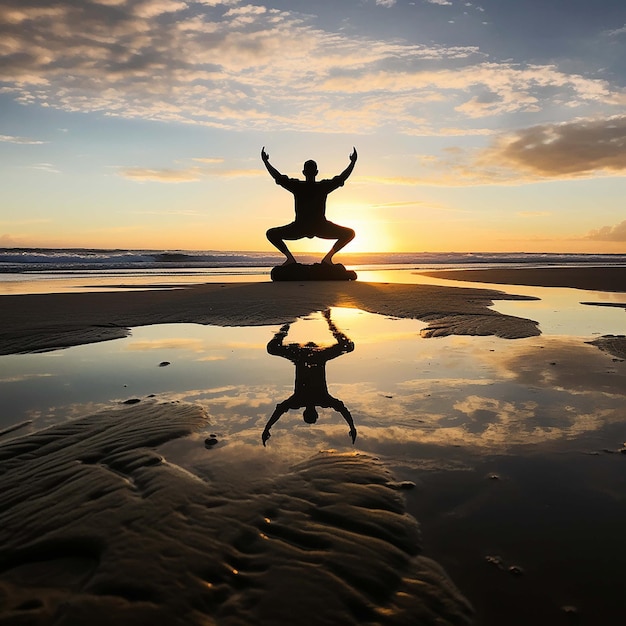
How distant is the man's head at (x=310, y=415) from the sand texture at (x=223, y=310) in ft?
10.5

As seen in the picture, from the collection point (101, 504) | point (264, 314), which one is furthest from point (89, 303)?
point (101, 504)

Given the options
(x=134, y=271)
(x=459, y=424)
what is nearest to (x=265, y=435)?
(x=459, y=424)

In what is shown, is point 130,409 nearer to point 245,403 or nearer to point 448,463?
point 245,403

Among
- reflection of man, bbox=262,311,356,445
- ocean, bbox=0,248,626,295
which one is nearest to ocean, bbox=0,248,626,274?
ocean, bbox=0,248,626,295

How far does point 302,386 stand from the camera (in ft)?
12.1

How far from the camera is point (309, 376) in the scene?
397 centimetres

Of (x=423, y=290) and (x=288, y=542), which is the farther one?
(x=423, y=290)

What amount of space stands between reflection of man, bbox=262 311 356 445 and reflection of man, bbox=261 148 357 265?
8414mm

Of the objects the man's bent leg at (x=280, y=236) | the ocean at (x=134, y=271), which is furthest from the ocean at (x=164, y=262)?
the man's bent leg at (x=280, y=236)

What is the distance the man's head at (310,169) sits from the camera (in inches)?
555

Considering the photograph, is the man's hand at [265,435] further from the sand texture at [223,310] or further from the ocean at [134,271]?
the ocean at [134,271]

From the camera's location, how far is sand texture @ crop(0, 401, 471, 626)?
→ 1.37 m

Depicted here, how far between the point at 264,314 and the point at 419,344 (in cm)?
316

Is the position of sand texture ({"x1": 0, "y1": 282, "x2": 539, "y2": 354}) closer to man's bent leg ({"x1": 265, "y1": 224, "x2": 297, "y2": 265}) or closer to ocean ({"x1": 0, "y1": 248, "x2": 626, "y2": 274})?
man's bent leg ({"x1": 265, "y1": 224, "x2": 297, "y2": 265})
